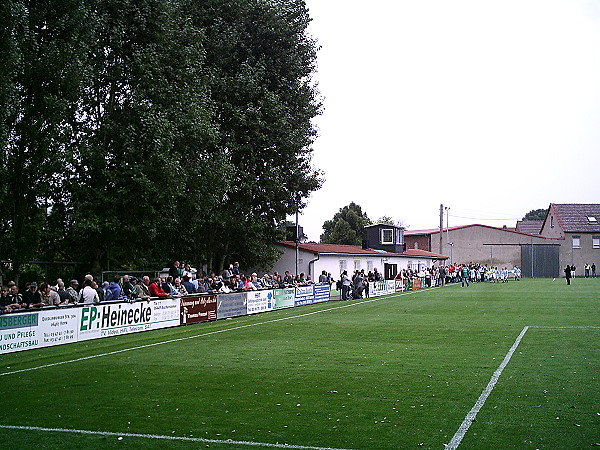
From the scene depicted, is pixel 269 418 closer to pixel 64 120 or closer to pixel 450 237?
pixel 64 120

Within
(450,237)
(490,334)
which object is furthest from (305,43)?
(450,237)

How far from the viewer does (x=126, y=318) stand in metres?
19.8

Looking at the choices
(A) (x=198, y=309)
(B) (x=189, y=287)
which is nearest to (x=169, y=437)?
(A) (x=198, y=309)

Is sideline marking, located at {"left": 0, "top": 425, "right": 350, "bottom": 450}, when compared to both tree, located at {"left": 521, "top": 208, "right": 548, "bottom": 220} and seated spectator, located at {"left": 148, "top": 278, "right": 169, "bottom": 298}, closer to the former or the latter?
seated spectator, located at {"left": 148, "top": 278, "right": 169, "bottom": 298}

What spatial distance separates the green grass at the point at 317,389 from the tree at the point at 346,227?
6385 cm

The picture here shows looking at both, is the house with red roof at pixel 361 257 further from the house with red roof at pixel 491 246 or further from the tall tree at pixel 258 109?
the house with red roof at pixel 491 246

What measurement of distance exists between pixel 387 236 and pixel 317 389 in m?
54.0

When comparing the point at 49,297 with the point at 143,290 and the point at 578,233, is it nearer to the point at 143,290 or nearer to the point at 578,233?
the point at 143,290

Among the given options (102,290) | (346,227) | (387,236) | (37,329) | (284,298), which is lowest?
(284,298)

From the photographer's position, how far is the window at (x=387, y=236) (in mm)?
64000

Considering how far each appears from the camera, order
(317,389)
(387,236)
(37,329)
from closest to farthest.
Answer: (317,389)
(37,329)
(387,236)

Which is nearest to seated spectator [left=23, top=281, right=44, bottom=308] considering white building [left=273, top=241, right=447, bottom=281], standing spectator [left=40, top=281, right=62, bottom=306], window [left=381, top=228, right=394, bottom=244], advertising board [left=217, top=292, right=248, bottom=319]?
standing spectator [left=40, top=281, right=62, bottom=306]

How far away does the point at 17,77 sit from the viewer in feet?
78.6

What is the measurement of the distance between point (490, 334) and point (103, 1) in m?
20.3
